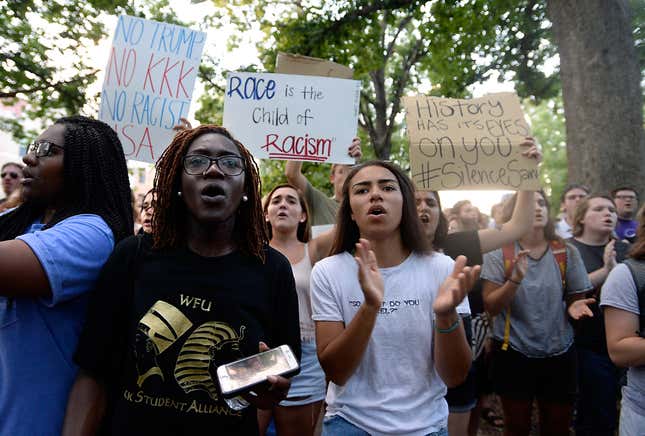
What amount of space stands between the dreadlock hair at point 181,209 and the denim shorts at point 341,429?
0.85m

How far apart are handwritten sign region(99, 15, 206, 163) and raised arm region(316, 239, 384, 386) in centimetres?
210

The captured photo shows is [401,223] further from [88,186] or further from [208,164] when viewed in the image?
[88,186]

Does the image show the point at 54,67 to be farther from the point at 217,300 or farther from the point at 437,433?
the point at 437,433

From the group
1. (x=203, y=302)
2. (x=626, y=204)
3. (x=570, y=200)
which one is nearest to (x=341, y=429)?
(x=203, y=302)

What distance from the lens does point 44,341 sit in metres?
1.55

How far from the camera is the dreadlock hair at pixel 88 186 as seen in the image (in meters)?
1.73

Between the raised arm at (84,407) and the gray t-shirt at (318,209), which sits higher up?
the gray t-shirt at (318,209)

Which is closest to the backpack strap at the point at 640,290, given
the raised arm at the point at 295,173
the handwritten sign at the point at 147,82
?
the raised arm at the point at 295,173

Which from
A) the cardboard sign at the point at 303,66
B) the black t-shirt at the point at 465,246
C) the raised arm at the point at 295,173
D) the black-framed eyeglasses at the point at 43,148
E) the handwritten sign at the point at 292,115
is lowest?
the black t-shirt at the point at 465,246

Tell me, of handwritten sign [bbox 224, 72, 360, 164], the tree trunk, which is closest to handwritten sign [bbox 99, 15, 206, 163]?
handwritten sign [bbox 224, 72, 360, 164]

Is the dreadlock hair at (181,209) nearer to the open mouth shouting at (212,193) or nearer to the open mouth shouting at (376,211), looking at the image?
the open mouth shouting at (212,193)

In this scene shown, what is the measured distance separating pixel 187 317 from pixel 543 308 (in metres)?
2.84

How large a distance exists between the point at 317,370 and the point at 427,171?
1.48m

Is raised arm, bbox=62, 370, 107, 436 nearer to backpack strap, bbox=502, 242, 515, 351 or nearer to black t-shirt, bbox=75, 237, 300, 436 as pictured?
black t-shirt, bbox=75, 237, 300, 436
